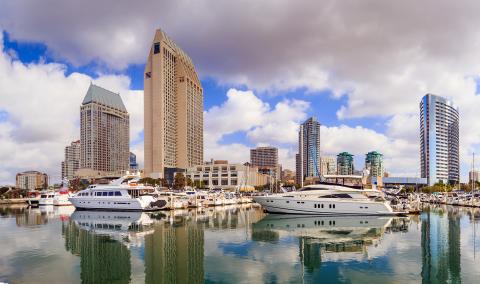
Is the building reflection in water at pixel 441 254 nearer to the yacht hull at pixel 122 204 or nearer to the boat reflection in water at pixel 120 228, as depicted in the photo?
the boat reflection in water at pixel 120 228

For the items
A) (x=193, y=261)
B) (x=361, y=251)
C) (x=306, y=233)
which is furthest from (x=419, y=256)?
(x=193, y=261)

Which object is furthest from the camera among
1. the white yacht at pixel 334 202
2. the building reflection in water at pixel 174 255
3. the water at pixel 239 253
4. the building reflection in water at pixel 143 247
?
the white yacht at pixel 334 202

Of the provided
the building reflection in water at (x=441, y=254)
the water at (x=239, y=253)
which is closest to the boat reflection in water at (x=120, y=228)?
the water at (x=239, y=253)

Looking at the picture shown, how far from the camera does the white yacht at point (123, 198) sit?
65375 mm

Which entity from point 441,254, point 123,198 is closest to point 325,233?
point 441,254

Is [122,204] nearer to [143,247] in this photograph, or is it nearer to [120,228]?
[120,228]

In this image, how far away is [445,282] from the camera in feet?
72.4

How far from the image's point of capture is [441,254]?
3005 centimetres

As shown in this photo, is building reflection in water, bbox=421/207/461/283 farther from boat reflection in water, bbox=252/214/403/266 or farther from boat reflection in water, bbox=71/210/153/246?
boat reflection in water, bbox=71/210/153/246

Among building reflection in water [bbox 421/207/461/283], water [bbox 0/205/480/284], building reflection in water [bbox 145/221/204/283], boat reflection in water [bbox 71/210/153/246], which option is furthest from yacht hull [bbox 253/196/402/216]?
boat reflection in water [bbox 71/210/153/246]

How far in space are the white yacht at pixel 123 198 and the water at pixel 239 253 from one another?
1686 centimetres

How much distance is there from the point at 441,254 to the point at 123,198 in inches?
2056

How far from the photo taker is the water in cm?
2319

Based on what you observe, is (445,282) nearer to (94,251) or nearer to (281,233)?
(281,233)
